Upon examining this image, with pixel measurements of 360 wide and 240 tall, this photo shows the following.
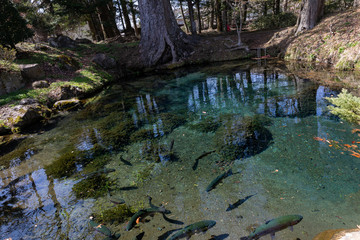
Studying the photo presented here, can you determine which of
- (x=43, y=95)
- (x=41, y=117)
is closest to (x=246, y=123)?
(x=41, y=117)

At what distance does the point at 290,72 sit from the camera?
11312mm

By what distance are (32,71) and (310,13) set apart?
18840mm

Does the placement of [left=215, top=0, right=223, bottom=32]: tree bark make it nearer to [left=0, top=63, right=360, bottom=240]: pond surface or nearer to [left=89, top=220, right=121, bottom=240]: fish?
[left=0, top=63, right=360, bottom=240]: pond surface

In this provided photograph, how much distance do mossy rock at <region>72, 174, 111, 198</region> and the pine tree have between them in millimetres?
11780

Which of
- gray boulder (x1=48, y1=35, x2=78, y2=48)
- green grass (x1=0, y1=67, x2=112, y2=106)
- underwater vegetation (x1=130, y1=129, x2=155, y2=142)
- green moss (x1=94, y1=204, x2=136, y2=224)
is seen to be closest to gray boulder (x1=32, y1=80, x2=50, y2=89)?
green grass (x1=0, y1=67, x2=112, y2=106)

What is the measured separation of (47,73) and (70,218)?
38.8ft

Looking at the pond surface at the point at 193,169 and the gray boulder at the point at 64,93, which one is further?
Answer: the gray boulder at the point at 64,93

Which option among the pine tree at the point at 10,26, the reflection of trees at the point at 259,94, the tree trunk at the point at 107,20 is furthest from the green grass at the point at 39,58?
the reflection of trees at the point at 259,94

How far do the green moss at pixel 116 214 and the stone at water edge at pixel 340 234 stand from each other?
2946 millimetres

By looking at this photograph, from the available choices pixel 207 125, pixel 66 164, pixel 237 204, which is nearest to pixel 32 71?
pixel 66 164

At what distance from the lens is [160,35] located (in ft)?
55.3

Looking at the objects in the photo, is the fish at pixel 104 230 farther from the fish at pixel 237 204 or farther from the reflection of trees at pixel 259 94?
the reflection of trees at pixel 259 94

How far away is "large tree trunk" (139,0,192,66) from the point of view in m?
16.4

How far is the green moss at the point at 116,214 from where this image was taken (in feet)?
11.7
